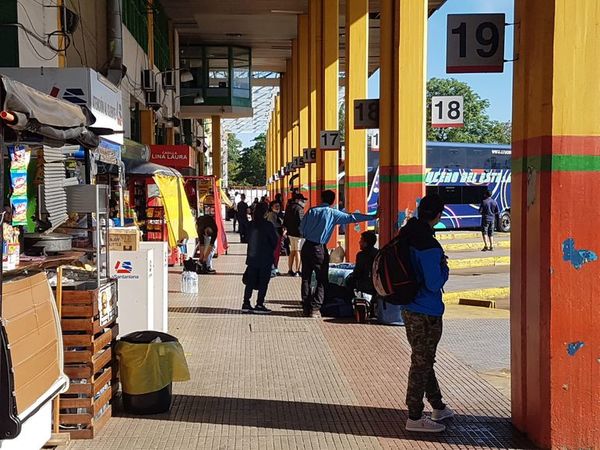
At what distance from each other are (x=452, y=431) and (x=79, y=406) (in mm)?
2890

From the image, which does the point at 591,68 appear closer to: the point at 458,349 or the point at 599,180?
the point at 599,180

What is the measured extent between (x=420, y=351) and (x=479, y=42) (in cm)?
282

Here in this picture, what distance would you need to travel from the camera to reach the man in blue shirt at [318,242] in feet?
35.3

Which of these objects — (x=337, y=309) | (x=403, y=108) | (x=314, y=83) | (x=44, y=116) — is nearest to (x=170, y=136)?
(x=314, y=83)

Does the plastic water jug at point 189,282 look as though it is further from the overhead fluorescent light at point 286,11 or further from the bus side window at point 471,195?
the bus side window at point 471,195

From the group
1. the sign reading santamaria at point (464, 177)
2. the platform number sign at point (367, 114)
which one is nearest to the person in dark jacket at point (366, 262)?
the platform number sign at point (367, 114)

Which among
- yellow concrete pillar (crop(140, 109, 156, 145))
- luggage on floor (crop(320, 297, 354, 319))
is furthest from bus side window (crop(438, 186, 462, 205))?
luggage on floor (crop(320, 297, 354, 319))

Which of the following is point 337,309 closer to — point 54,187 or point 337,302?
point 337,302

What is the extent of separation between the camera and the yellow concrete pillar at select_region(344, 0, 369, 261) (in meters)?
18.0

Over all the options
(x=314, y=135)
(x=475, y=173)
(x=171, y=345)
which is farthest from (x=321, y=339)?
(x=475, y=173)

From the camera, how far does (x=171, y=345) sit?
6.37 m

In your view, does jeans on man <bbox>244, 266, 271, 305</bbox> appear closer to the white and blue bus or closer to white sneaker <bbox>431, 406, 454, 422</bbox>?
white sneaker <bbox>431, 406, 454, 422</bbox>

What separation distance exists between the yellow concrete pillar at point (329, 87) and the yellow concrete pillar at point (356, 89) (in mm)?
2534

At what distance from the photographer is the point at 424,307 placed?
5.75 meters
